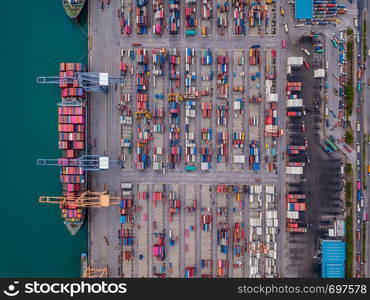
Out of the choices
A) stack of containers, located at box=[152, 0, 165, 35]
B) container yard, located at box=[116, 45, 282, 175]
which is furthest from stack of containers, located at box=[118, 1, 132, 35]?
stack of containers, located at box=[152, 0, 165, 35]

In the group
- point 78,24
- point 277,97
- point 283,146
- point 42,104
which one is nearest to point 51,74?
point 42,104

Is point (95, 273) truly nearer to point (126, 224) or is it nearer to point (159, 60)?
point (126, 224)

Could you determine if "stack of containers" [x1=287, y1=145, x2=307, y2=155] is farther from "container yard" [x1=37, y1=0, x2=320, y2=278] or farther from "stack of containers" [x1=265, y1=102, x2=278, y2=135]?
"stack of containers" [x1=265, y1=102, x2=278, y2=135]

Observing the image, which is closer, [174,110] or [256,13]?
[256,13]

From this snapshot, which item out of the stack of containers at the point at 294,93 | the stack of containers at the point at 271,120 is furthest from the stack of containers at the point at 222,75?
the stack of containers at the point at 294,93

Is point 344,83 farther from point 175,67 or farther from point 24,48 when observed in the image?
point 24,48

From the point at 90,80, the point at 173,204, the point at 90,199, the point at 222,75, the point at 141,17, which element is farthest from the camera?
the point at 173,204

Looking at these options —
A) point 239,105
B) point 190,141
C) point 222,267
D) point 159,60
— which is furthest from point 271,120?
point 222,267
